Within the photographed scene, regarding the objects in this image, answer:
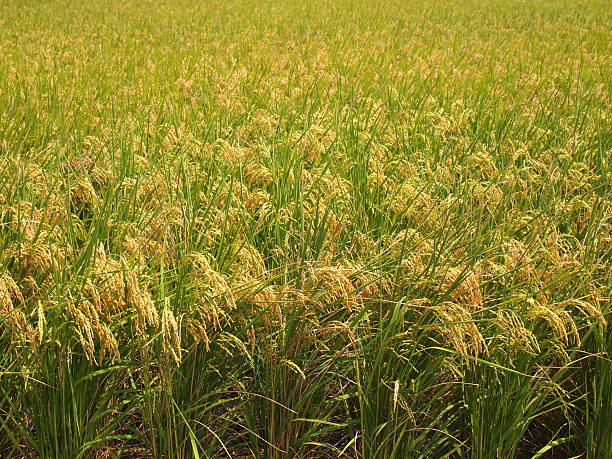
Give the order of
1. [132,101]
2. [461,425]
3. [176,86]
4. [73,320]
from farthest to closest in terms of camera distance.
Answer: [176,86] → [132,101] → [461,425] → [73,320]

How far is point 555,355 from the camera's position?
2047 millimetres

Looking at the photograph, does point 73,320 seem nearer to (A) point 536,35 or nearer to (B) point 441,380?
(B) point 441,380

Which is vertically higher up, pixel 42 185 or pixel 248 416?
pixel 42 185

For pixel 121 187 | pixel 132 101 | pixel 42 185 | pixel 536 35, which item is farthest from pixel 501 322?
pixel 536 35

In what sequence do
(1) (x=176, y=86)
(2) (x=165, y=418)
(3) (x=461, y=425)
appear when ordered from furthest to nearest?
(1) (x=176, y=86) < (3) (x=461, y=425) < (2) (x=165, y=418)

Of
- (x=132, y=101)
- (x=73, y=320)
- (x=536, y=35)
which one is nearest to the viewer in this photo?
(x=73, y=320)

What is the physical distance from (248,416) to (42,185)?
113cm

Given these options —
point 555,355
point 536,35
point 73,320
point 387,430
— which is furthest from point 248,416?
point 536,35

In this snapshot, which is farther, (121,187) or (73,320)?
(121,187)

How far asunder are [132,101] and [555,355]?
296 centimetres

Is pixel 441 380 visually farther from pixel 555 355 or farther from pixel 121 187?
pixel 121 187

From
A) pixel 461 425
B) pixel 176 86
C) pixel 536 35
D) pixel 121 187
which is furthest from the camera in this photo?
pixel 536 35

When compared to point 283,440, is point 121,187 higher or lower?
higher

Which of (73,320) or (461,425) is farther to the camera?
(461,425)
